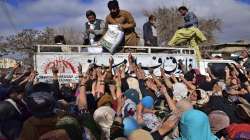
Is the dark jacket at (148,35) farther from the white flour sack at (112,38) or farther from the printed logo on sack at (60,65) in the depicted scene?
the printed logo on sack at (60,65)

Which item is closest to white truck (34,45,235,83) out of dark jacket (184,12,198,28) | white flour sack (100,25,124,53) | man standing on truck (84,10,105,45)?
white flour sack (100,25,124,53)

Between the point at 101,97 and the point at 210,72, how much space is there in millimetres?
4665

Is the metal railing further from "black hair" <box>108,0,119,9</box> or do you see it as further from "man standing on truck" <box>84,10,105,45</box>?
"black hair" <box>108,0,119,9</box>

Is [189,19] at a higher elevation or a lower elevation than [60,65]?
higher

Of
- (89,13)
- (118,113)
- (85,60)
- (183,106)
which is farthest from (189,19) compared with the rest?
(183,106)

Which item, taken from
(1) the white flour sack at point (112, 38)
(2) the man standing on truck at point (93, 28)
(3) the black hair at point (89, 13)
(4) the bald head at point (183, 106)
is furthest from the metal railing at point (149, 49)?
(4) the bald head at point (183, 106)

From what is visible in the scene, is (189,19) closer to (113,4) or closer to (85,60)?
(113,4)

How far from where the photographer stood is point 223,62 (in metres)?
11.6

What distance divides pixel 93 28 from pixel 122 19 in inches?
26.4

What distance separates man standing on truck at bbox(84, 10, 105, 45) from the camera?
10422 mm

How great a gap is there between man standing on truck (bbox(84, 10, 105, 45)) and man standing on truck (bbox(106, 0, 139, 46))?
0.22 meters

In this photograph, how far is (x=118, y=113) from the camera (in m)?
6.11

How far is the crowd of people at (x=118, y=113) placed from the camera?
4.68m

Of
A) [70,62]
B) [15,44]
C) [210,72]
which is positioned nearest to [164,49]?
[210,72]
